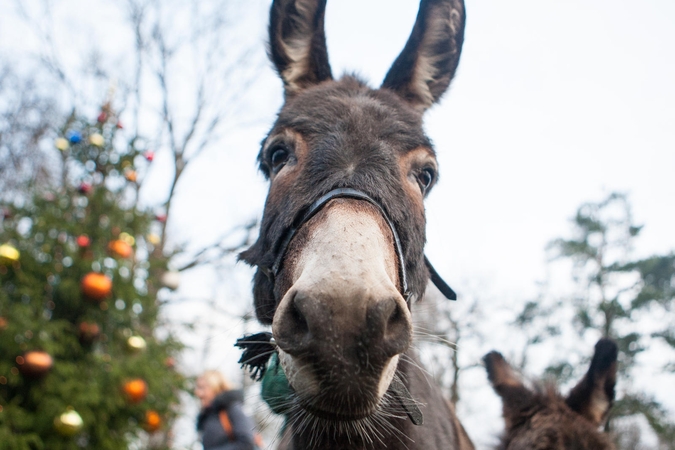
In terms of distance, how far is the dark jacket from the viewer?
411 cm

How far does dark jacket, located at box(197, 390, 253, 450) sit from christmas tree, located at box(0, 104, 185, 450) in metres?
1.82

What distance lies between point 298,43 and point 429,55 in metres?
0.89

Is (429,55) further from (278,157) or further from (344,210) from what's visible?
(344,210)

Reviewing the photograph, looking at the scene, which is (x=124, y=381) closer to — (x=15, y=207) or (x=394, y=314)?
(x=15, y=207)

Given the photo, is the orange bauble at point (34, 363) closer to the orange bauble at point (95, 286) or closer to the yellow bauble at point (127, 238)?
the orange bauble at point (95, 286)

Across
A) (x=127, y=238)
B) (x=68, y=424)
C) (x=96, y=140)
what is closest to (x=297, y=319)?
(x=68, y=424)

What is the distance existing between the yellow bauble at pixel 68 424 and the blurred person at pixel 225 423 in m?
1.55

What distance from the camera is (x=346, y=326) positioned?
1.15 m

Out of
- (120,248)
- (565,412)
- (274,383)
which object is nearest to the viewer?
(274,383)

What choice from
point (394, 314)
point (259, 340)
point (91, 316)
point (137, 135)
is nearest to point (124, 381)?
point (91, 316)

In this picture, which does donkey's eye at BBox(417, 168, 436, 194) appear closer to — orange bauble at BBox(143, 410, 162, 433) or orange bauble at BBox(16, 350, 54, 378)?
orange bauble at BBox(16, 350, 54, 378)

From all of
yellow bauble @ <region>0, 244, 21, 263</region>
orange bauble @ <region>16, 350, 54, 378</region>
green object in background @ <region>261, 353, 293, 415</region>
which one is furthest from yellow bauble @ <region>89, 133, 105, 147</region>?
green object in background @ <region>261, 353, 293, 415</region>

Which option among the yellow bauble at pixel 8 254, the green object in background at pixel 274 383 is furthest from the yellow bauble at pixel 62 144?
the green object in background at pixel 274 383

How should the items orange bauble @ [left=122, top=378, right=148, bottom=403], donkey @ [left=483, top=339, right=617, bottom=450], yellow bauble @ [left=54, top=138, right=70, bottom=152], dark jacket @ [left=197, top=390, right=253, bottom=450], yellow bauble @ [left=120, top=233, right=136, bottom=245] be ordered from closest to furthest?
donkey @ [left=483, top=339, right=617, bottom=450], dark jacket @ [left=197, top=390, right=253, bottom=450], orange bauble @ [left=122, top=378, right=148, bottom=403], yellow bauble @ [left=120, top=233, right=136, bottom=245], yellow bauble @ [left=54, top=138, right=70, bottom=152]
